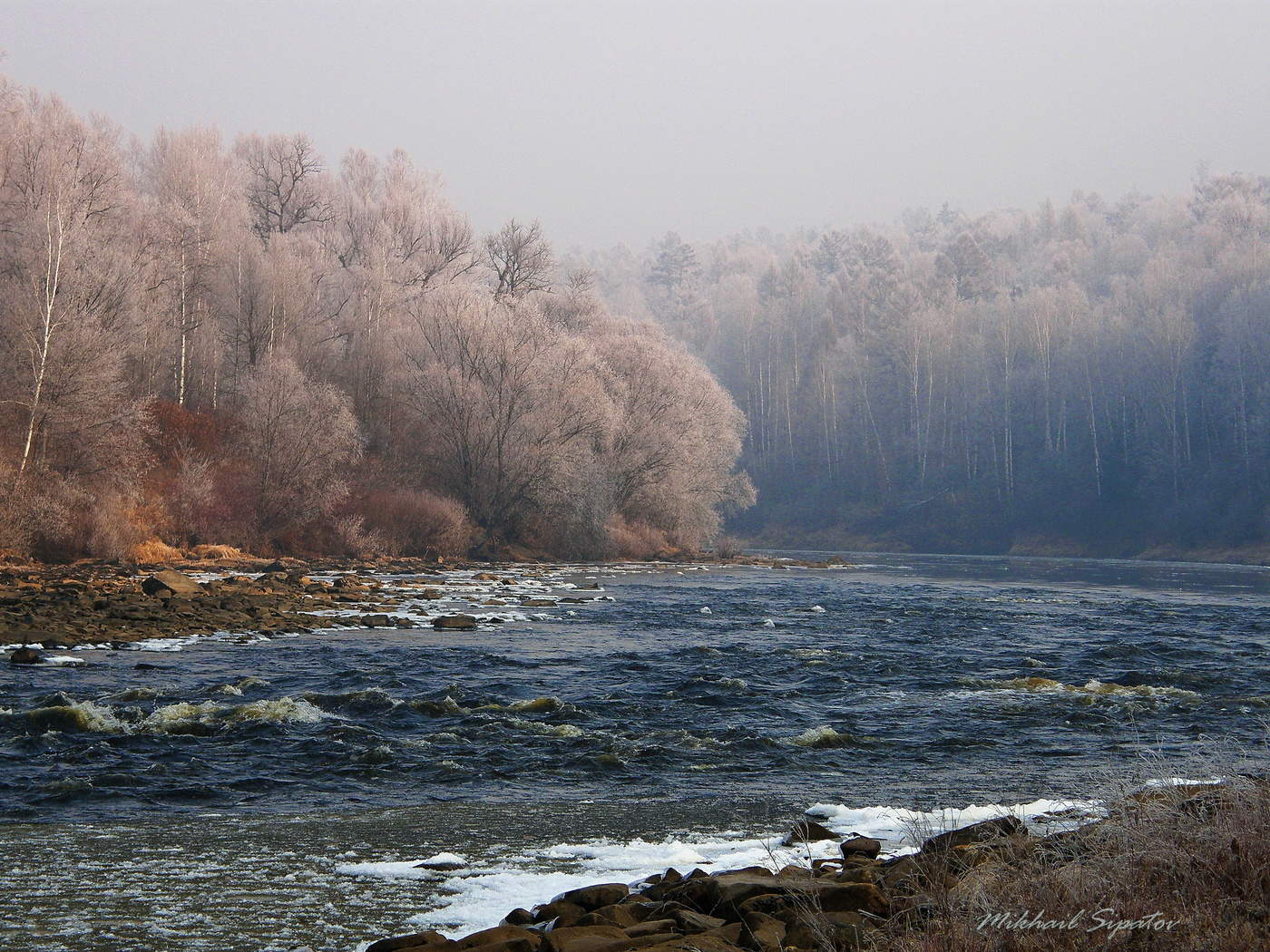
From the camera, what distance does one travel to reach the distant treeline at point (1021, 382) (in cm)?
6794

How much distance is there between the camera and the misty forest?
3800 centimetres

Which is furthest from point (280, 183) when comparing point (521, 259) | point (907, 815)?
point (907, 815)

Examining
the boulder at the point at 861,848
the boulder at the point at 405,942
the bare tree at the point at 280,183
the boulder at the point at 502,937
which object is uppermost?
the bare tree at the point at 280,183

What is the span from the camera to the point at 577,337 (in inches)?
2051

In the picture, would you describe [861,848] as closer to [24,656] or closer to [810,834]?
[810,834]

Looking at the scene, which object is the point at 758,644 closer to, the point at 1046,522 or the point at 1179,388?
the point at 1046,522

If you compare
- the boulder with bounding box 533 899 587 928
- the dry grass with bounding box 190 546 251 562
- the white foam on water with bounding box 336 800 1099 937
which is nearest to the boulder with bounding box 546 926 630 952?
the boulder with bounding box 533 899 587 928

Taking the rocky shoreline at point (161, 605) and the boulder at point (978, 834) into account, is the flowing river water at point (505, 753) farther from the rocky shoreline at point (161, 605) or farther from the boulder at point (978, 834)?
the rocky shoreline at point (161, 605)

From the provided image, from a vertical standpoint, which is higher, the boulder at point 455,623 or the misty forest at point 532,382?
the misty forest at point 532,382

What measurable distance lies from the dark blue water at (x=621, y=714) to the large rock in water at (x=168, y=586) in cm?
539

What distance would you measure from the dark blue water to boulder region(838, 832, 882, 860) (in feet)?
7.97

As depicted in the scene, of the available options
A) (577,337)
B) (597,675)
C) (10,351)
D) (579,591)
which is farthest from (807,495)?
(597,675)

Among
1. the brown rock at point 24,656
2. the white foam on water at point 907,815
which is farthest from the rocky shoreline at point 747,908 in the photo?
the brown rock at point 24,656

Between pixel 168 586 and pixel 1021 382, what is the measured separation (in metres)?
67.2
